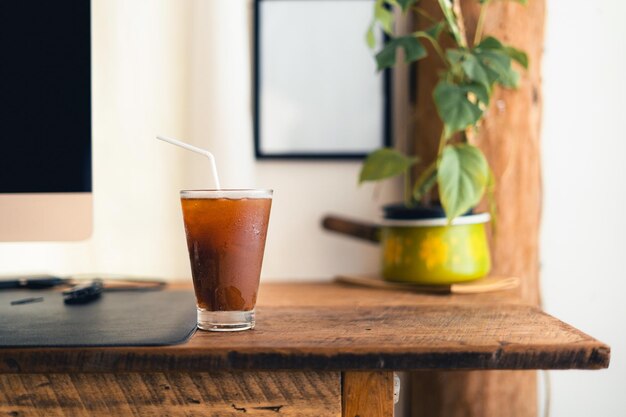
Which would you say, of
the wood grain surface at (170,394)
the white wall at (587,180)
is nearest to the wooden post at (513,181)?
the white wall at (587,180)

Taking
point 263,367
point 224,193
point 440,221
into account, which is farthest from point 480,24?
point 263,367

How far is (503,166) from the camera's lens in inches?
51.4

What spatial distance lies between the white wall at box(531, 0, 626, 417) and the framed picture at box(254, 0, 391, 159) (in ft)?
1.44

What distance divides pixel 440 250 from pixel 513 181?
304mm

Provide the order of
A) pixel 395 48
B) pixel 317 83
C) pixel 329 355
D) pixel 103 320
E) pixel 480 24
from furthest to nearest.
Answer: pixel 317 83 → pixel 480 24 → pixel 395 48 → pixel 103 320 → pixel 329 355

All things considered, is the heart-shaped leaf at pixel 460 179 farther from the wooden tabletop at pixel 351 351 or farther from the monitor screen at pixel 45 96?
the monitor screen at pixel 45 96

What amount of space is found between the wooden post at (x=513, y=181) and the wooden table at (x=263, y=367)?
1.91ft

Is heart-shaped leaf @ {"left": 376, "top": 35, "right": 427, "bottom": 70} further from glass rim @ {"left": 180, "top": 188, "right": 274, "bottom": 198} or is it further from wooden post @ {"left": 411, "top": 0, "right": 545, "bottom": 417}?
glass rim @ {"left": 180, "top": 188, "right": 274, "bottom": 198}

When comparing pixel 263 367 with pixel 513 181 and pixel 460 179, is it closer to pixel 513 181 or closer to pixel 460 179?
pixel 460 179

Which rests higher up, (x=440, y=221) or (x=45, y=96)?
(x=45, y=96)

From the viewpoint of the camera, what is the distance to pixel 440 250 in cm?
114

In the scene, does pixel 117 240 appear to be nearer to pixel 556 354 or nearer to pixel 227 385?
pixel 227 385

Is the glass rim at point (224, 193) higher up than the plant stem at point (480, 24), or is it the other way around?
the plant stem at point (480, 24)

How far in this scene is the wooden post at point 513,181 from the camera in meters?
1.26
